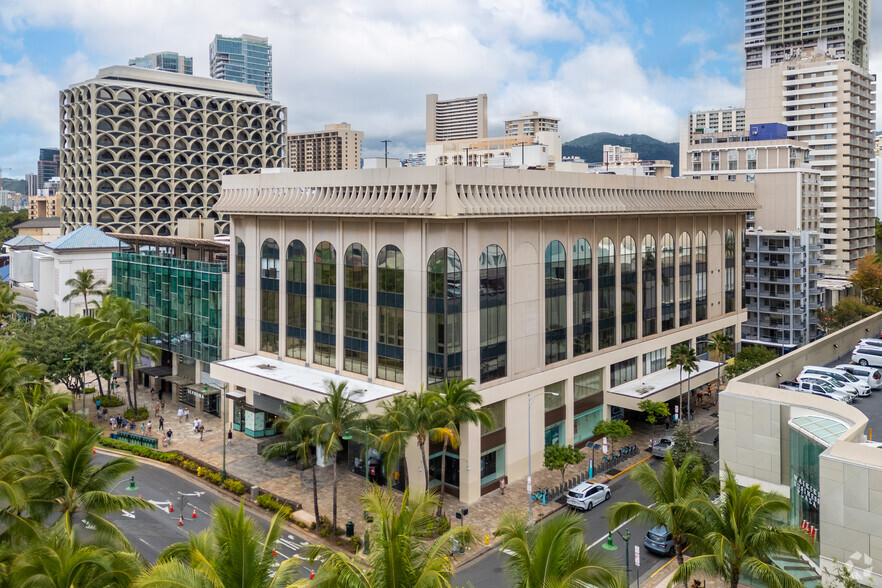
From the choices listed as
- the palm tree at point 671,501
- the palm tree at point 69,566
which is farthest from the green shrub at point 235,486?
the palm tree at point 671,501

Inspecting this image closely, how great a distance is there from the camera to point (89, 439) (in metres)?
29.6

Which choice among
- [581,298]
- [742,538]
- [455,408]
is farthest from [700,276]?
[742,538]

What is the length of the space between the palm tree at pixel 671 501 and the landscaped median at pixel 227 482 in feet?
61.3

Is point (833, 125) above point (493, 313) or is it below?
above

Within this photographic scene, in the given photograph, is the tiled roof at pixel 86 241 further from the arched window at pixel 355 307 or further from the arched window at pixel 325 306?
the arched window at pixel 355 307

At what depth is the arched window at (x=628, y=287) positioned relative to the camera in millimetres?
64562

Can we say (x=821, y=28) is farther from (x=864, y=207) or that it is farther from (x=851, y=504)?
(x=851, y=504)

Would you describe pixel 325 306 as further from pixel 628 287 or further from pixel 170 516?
pixel 628 287

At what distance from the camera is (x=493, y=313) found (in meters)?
51.2

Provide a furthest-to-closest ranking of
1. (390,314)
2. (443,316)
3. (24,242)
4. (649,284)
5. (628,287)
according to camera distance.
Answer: (24,242)
(649,284)
(628,287)
(390,314)
(443,316)

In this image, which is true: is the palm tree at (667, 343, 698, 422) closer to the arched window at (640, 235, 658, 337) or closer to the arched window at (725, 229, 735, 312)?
the arched window at (640, 235, 658, 337)

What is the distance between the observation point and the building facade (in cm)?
14462

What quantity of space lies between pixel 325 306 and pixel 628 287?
2785 cm

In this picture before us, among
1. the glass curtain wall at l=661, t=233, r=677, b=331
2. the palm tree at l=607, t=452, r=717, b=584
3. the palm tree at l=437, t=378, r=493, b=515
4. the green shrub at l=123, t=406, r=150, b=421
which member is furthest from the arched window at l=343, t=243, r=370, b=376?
the glass curtain wall at l=661, t=233, r=677, b=331
